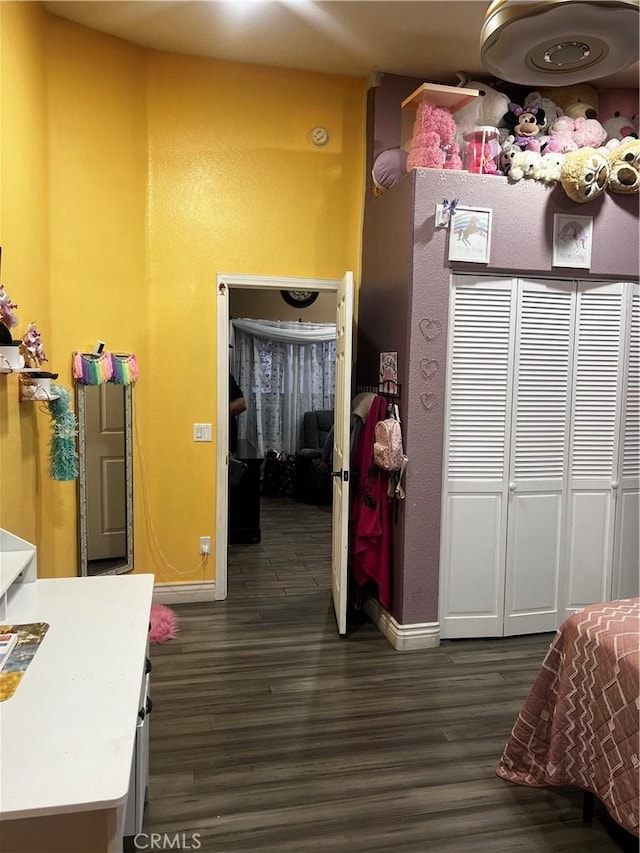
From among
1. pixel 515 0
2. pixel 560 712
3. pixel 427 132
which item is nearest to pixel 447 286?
pixel 427 132

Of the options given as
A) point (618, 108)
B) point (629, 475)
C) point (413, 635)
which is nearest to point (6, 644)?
point (413, 635)

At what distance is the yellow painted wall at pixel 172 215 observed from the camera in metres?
3.28

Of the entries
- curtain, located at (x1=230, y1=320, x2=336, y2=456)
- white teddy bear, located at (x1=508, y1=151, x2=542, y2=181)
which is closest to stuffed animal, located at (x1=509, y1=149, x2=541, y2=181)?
white teddy bear, located at (x1=508, y1=151, x2=542, y2=181)

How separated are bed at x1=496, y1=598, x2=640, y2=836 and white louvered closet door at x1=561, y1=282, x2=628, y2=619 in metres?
1.38

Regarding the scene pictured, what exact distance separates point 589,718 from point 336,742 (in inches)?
39.3

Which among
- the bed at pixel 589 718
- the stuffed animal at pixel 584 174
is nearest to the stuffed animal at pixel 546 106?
the stuffed animal at pixel 584 174

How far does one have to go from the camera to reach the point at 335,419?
3.73 metres

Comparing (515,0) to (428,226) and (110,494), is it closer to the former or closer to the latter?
(428,226)

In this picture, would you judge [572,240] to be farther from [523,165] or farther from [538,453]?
[538,453]

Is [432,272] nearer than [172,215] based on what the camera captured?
Yes

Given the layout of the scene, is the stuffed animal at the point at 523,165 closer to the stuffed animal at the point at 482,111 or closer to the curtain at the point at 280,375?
the stuffed animal at the point at 482,111

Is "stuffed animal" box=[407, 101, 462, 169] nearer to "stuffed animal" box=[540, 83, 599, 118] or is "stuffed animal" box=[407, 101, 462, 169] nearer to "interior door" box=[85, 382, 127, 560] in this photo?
"stuffed animal" box=[540, 83, 599, 118]

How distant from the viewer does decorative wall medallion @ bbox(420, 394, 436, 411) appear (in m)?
3.18

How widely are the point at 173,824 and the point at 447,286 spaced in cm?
254
